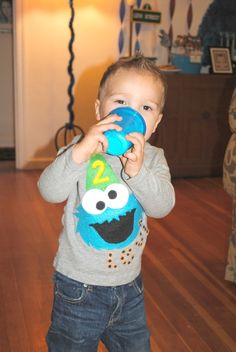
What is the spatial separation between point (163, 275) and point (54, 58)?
2252 mm

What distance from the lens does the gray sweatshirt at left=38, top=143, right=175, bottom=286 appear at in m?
1.00

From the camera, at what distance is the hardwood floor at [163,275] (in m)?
1.69

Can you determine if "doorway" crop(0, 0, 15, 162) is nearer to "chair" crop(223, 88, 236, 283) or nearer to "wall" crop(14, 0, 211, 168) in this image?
"wall" crop(14, 0, 211, 168)

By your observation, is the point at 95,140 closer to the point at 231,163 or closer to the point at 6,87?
the point at 231,163

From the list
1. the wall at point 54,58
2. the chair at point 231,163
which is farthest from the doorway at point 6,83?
the chair at point 231,163

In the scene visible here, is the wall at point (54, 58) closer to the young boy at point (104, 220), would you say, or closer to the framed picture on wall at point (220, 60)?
the framed picture on wall at point (220, 60)

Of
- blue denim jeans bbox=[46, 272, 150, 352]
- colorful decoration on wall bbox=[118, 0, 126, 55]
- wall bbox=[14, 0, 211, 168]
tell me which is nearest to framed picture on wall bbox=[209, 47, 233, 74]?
wall bbox=[14, 0, 211, 168]

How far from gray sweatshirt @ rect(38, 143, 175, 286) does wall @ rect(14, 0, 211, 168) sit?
2914 mm

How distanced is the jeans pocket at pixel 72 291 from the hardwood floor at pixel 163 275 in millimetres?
689

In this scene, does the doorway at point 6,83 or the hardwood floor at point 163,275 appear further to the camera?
the doorway at point 6,83

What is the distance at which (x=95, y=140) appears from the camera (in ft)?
2.90

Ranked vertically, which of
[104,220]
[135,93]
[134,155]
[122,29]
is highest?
[122,29]

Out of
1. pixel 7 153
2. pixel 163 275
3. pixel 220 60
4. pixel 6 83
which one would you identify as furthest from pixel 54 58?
pixel 163 275

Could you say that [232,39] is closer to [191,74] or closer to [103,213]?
[191,74]
